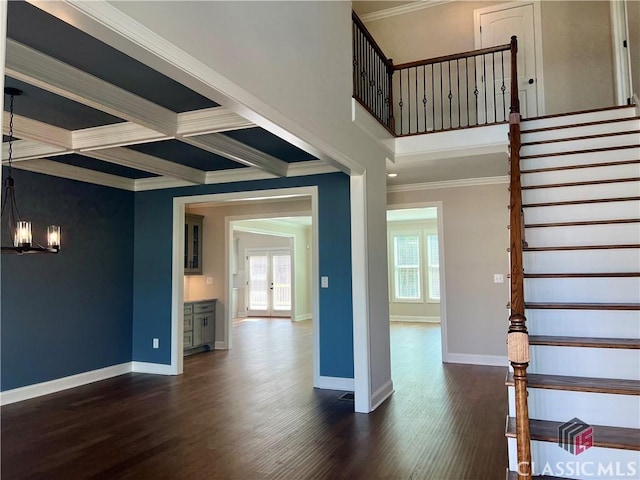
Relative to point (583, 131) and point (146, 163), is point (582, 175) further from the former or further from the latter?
point (146, 163)

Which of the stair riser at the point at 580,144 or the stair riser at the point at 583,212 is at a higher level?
the stair riser at the point at 580,144

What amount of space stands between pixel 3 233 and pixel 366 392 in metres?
3.92

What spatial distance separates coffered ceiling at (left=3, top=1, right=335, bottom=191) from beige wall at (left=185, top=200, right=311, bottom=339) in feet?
5.41

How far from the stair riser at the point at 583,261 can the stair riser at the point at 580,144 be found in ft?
4.79

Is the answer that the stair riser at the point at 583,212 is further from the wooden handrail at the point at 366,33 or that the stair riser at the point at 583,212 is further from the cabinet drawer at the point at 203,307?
the cabinet drawer at the point at 203,307

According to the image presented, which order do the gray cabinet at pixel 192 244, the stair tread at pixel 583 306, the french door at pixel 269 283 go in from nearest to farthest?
the stair tread at pixel 583 306 → the gray cabinet at pixel 192 244 → the french door at pixel 269 283

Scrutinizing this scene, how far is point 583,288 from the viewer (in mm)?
3146

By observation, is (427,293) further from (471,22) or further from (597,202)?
(597,202)

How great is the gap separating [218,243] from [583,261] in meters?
5.54

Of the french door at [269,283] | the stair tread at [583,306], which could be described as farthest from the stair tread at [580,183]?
the french door at [269,283]

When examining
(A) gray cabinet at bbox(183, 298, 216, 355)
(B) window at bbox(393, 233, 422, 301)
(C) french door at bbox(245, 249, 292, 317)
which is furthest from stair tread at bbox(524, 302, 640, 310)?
(C) french door at bbox(245, 249, 292, 317)

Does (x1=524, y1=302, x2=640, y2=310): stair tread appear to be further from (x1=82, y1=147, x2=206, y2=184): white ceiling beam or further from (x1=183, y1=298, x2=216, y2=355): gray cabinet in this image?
(x1=183, y1=298, x2=216, y2=355): gray cabinet

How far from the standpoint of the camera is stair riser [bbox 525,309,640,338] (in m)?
2.79

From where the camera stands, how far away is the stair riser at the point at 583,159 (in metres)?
4.11
